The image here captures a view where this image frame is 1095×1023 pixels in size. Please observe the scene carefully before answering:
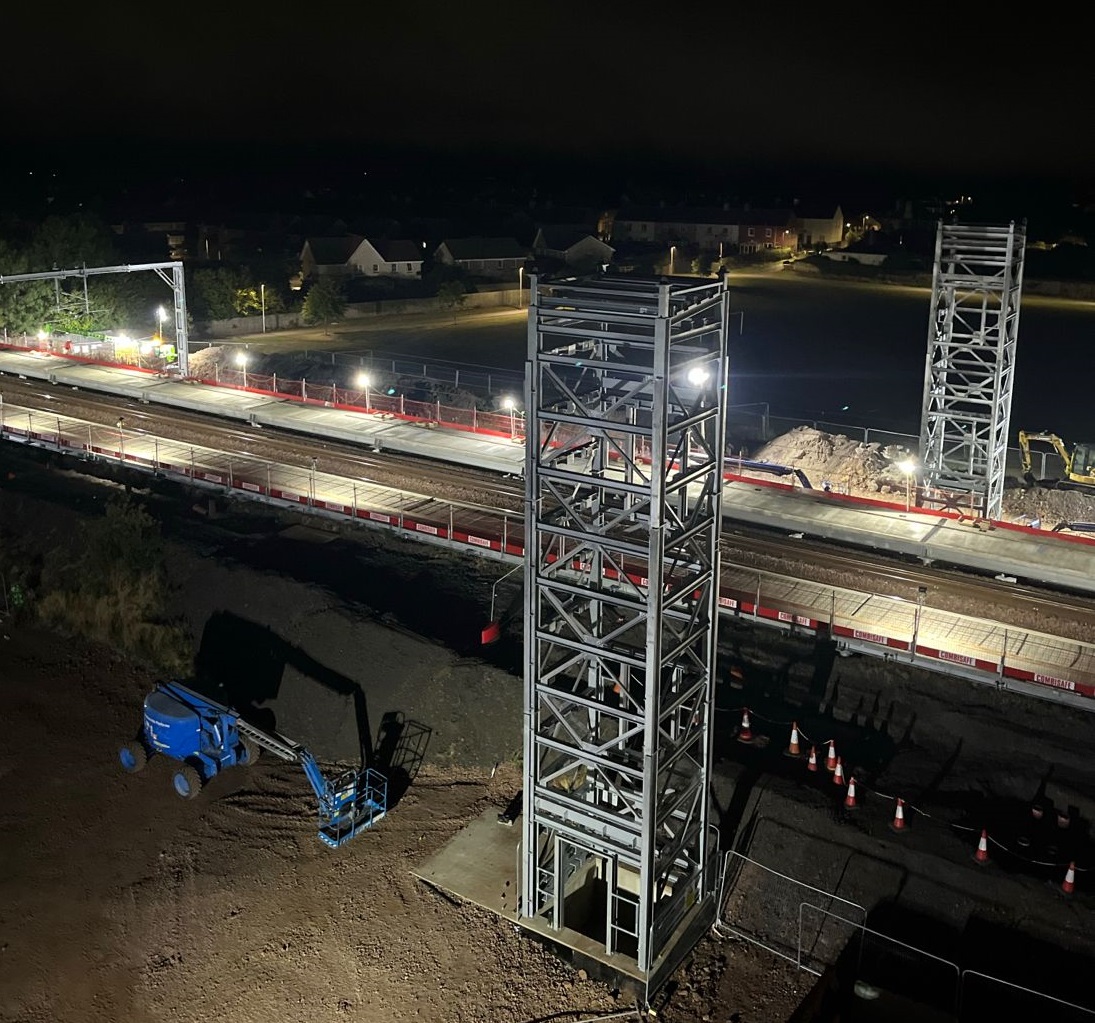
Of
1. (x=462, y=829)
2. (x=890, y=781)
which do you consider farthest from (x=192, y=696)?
(x=890, y=781)

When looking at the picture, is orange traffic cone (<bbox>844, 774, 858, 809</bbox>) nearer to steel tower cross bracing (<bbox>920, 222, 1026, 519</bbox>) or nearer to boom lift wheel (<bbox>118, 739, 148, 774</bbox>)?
boom lift wheel (<bbox>118, 739, 148, 774</bbox>)

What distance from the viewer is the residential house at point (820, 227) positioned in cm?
11562

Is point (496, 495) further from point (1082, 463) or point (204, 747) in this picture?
point (1082, 463)

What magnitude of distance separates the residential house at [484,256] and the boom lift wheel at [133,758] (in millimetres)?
67000

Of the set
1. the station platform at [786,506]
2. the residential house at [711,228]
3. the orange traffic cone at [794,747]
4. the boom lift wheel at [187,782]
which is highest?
the residential house at [711,228]

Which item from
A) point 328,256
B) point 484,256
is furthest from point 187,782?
point 484,256

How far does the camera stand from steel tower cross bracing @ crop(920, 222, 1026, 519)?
25594 millimetres

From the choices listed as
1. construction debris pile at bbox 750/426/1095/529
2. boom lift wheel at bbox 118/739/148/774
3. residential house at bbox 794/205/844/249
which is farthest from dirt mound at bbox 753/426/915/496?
residential house at bbox 794/205/844/249

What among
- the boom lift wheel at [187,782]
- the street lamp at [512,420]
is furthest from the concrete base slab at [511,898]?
the street lamp at [512,420]

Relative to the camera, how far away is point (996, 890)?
1405 cm

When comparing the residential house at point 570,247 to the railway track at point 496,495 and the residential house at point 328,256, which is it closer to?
the residential house at point 328,256

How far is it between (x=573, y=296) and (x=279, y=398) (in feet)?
92.2

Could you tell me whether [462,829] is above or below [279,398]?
below

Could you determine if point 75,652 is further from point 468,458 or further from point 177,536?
point 468,458
